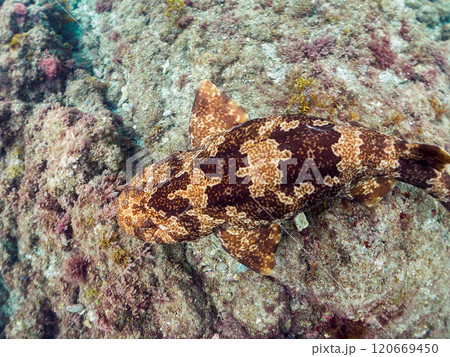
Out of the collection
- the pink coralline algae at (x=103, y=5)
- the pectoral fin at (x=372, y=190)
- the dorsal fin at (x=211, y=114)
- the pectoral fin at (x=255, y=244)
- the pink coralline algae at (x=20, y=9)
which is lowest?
the pectoral fin at (x=255, y=244)

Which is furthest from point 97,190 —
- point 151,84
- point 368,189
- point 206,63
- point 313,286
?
point 368,189

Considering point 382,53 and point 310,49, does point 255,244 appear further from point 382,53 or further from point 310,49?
point 382,53

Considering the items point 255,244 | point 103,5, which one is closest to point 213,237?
point 255,244

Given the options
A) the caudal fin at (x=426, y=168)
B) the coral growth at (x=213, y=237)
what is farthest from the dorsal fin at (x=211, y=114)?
the caudal fin at (x=426, y=168)

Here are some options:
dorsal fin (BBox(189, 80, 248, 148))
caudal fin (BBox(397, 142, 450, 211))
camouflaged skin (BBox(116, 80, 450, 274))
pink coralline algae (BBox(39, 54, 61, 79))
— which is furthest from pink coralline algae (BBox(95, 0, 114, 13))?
caudal fin (BBox(397, 142, 450, 211))

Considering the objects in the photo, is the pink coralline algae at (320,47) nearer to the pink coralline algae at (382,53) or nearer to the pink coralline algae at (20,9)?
the pink coralline algae at (382,53)
